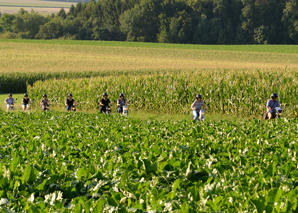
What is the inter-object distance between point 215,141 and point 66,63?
5135 centimetres

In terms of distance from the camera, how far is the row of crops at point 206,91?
73.8 ft

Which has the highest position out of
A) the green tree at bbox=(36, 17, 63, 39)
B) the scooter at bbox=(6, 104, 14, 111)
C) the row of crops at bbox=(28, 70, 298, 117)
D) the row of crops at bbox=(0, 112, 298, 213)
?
the green tree at bbox=(36, 17, 63, 39)

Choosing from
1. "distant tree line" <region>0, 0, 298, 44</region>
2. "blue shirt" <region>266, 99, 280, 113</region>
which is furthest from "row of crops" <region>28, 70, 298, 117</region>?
"distant tree line" <region>0, 0, 298, 44</region>

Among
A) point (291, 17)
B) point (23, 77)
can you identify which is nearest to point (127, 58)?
point (23, 77)

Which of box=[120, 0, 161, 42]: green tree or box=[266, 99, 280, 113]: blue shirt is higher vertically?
box=[120, 0, 161, 42]: green tree

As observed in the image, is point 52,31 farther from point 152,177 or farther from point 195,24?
point 152,177

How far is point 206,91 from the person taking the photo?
80.4 ft

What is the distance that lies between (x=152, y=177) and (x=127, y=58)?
63.0 m

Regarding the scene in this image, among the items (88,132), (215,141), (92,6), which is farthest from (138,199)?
(92,6)

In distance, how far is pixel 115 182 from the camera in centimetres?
557

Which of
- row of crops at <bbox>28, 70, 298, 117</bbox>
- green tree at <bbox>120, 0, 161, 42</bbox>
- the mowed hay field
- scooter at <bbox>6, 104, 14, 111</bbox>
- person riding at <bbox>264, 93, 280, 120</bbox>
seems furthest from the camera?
green tree at <bbox>120, 0, 161, 42</bbox>

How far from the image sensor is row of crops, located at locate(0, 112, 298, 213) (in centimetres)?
423

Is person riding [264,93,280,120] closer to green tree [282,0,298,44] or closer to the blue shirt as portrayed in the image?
the blue shirt

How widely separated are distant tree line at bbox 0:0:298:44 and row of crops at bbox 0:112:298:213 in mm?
106301
